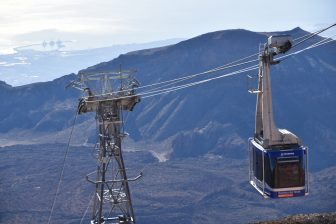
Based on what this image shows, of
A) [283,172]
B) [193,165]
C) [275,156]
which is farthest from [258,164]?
[193,165]

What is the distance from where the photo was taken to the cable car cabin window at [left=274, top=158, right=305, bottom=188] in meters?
22.7

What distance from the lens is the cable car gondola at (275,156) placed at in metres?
22.7

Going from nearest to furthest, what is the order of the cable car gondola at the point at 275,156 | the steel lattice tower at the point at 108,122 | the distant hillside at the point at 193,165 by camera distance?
the cable car gondola at the point at 275,156 < the steel lattice tower at the point at 108,122 < the distant hillside at the point at 193,165

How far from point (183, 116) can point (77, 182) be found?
5423 cm

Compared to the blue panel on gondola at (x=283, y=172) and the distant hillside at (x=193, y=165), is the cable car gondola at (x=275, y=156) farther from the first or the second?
the distant hillside at (x=193, y=165)

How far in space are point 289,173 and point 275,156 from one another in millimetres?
723

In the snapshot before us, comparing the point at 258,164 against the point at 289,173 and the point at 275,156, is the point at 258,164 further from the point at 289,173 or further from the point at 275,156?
the point at 289,173

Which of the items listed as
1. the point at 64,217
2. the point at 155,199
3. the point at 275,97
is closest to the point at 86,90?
the point at 64,217

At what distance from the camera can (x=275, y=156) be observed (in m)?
22.9

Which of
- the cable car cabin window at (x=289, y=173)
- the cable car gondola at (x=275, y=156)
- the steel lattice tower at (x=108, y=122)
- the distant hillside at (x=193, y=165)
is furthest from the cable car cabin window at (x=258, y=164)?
the distant hillside at (x=193, y=165)

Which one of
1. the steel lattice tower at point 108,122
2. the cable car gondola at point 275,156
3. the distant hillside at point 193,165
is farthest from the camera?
the distant hillside at point 193,165

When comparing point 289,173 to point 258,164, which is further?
point 258,164

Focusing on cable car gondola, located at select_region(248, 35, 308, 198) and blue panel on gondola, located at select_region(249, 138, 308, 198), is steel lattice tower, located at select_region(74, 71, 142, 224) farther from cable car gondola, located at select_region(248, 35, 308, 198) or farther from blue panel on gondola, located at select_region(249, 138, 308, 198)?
blue panel on gondola, located at select_region(249, 138, 308, 198)

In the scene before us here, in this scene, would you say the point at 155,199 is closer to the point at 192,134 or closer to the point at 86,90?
the point at 192,134
